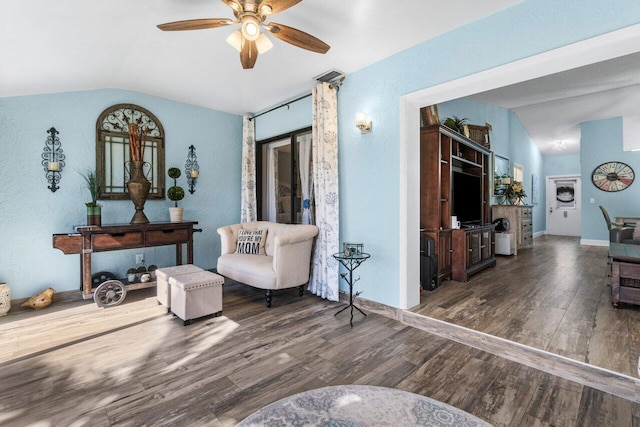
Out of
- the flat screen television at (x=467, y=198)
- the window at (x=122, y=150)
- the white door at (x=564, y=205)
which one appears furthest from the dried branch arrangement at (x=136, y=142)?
the white door at (x=564, y=205)

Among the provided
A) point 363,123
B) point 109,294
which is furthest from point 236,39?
point 109,294

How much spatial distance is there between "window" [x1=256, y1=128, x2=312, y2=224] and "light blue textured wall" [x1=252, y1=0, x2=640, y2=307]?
90cm

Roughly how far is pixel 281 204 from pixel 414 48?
285 cm

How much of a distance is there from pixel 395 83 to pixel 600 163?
7379 mm

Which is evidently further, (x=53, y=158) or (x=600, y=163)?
(x=600, y=163)

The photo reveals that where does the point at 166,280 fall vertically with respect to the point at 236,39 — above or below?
below

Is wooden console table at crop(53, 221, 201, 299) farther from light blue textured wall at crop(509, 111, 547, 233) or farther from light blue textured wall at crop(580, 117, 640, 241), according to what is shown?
light blue textured wall at crop(580, 117, 640, 241)

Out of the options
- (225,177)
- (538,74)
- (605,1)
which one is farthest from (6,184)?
(605,1)

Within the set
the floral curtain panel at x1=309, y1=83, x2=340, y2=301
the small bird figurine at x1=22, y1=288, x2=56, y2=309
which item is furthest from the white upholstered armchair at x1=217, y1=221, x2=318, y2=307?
the small bird figurine at x1=22, y1=288, x2=56, y2=309

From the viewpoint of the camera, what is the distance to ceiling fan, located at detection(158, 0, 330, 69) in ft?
5.88

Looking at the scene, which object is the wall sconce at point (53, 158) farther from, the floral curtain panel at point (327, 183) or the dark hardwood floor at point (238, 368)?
the floral curtain panel at point (327, 183)

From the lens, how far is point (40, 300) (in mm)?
3229

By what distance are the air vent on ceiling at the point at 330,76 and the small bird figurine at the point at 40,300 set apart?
3.96 metres

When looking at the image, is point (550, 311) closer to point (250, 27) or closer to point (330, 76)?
point (330, 76)
